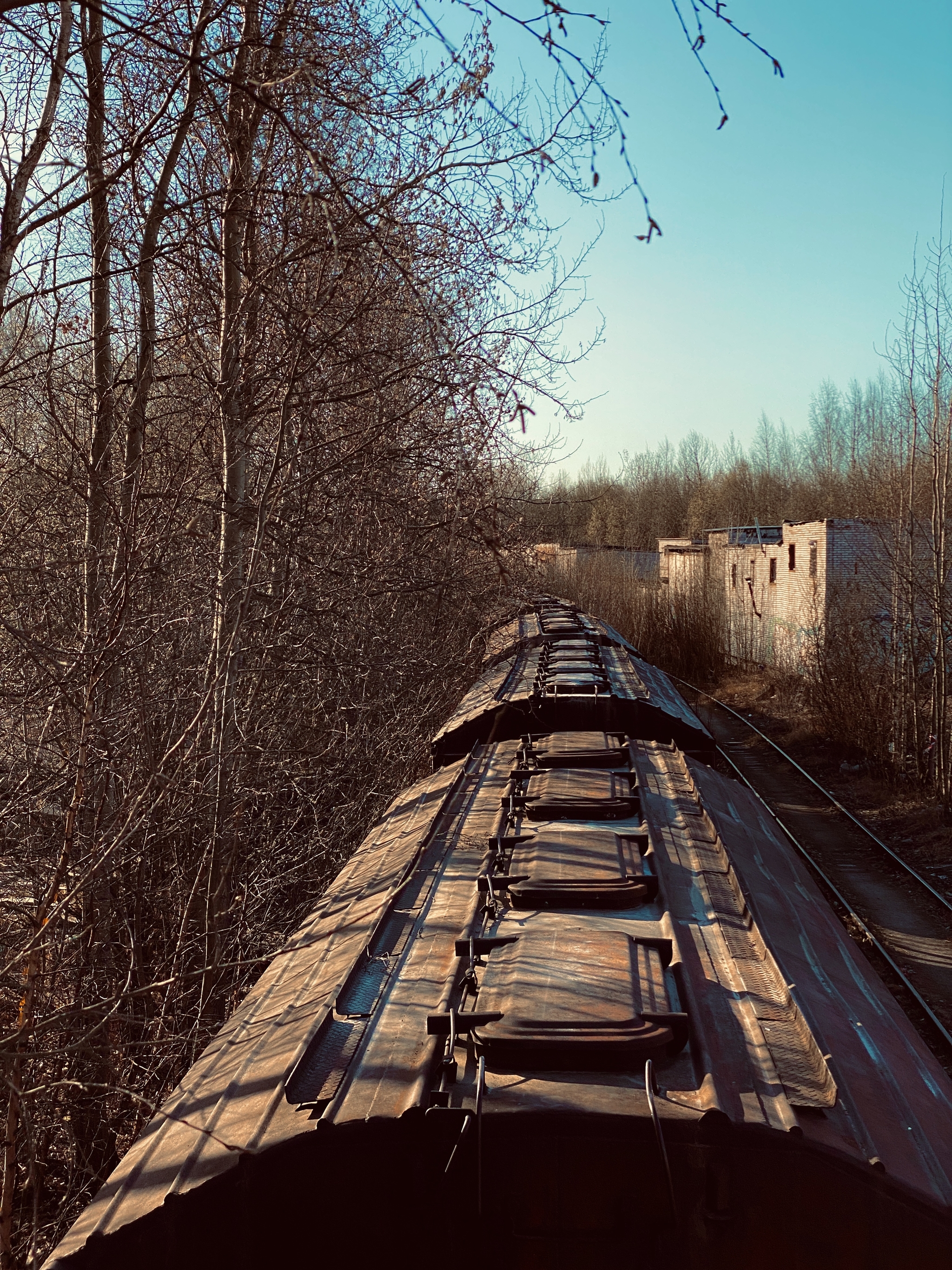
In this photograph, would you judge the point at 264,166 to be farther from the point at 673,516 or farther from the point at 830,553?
the point at 673,516

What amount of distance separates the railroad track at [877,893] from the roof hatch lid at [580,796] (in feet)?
8.60

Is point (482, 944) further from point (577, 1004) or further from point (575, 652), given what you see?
point (575, 652)

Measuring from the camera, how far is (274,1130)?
8.18 feet

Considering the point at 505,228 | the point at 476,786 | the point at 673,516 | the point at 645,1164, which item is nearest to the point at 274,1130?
the point at 645,1164

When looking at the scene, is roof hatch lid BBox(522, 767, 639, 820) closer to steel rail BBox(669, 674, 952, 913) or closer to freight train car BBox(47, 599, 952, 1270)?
freight train car BBox(47, 599, 952, 1270)

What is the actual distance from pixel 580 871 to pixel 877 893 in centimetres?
799

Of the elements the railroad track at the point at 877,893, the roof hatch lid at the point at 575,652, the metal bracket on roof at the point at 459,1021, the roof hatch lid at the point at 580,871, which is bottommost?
the railroad track at the point at 877,893

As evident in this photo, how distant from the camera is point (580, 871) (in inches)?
153

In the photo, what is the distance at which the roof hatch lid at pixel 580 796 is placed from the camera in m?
4.75

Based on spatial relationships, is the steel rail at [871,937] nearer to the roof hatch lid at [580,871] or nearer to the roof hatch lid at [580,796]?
the roof hatch lid at [580,796]

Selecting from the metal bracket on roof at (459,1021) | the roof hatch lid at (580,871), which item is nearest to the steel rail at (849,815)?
the roof hatch lid at (580,871)

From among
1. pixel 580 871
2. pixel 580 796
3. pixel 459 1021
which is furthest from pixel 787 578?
pixel 459 1021

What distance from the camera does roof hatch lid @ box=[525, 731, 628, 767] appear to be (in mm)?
5746

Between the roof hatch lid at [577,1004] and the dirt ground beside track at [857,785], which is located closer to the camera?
the roof hatch lid at [577,1004]
